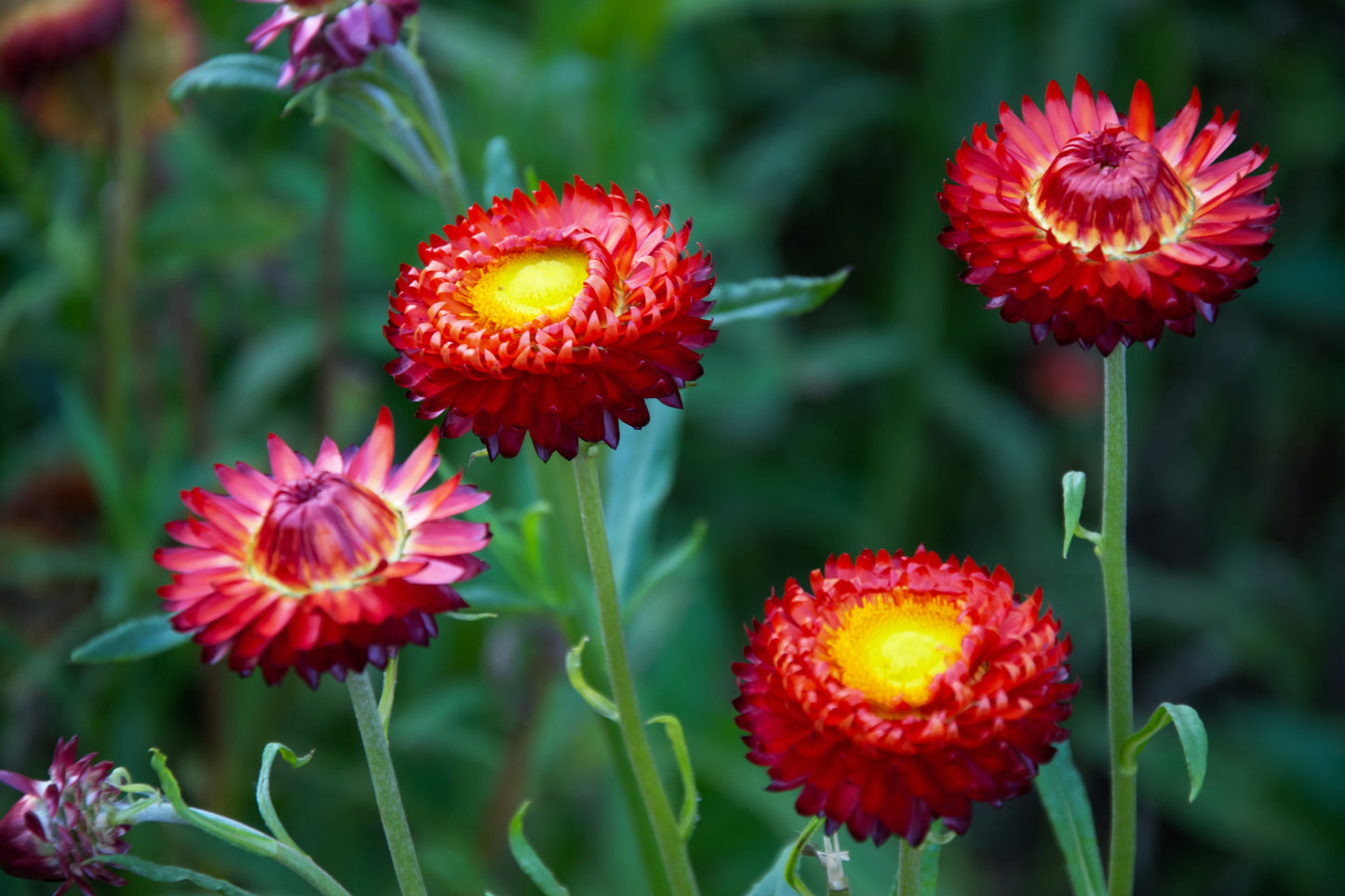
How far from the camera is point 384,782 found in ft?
1.96

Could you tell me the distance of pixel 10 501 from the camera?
1.52 m

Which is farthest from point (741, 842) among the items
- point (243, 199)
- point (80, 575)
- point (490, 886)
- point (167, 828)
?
point (243, 199)

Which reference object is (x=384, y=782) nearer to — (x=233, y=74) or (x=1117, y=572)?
(x=1117, y=572)

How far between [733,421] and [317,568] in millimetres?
1398

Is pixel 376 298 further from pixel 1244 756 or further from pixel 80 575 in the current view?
pixel 1244 756

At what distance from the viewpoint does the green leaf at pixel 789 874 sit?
58 cm

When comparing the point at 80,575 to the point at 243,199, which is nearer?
the point at 243,199

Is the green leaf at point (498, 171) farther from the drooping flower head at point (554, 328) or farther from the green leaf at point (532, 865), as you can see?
the green leaf at point (532, 865)

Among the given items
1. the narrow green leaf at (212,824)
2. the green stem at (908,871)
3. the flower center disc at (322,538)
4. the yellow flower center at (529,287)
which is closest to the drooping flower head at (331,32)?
the yellow flower center at (529,287)

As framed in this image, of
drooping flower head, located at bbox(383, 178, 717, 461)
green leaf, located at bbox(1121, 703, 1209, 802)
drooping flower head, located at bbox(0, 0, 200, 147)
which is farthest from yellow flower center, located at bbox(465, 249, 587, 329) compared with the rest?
drooping flower head, located at bbox(0, 0, 200, 147)

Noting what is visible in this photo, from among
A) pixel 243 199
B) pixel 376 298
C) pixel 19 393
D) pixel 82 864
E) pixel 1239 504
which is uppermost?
pixel 1239 504

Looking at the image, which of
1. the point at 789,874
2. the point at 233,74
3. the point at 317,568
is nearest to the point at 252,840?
the point at 317,568

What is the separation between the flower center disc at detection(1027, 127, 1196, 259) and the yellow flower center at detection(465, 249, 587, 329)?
246mm

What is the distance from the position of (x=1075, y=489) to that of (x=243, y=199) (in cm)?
106
